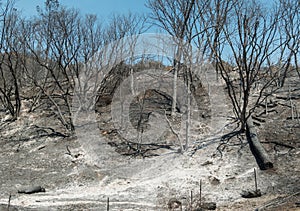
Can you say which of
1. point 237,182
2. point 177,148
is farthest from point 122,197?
point 177,148

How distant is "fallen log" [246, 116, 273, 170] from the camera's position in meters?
10.2

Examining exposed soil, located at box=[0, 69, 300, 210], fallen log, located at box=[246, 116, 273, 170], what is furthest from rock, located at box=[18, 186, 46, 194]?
fallen log, located at box=[246, 116, 273, 170]

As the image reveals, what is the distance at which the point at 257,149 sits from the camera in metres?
11.2

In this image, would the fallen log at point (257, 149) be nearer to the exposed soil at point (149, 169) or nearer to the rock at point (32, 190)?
the exposed soil at point (149, 169)

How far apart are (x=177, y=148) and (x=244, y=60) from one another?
4189 millimetres

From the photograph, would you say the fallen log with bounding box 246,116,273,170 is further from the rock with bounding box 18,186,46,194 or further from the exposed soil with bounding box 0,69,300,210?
the rock with bounding box 18,186,46,194

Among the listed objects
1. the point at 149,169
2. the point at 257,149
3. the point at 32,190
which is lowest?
the point at 32,190

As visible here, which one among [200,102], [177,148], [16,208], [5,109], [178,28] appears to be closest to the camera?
[16,208]

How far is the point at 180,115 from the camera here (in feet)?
53.4

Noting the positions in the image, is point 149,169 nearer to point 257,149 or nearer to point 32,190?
point 257,149

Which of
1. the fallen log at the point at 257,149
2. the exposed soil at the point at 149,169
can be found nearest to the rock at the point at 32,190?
the exposed soil at the point at 149,169

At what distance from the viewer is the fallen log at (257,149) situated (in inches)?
402

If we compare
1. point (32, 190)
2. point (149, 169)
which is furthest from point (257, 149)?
point (32, 190)

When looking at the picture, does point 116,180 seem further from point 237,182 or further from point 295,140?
point 295,140
